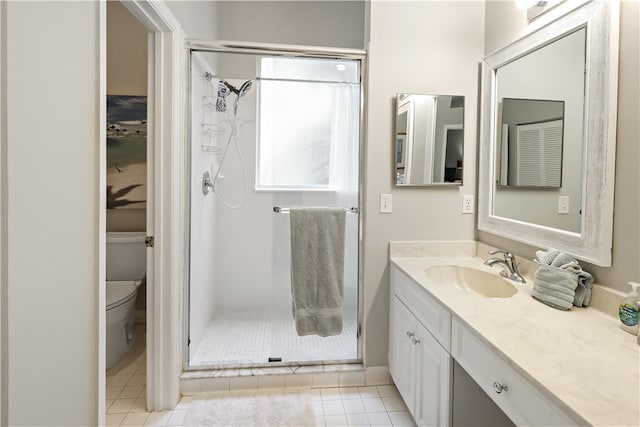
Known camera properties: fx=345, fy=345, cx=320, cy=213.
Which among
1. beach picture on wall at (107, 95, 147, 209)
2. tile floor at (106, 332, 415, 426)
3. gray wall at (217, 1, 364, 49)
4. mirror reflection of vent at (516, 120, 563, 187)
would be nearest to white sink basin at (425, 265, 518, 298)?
mirror reflection of vent at (516, 120, 563, 187)

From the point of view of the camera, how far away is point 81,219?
102 cm

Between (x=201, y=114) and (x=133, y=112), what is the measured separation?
1.15 metres

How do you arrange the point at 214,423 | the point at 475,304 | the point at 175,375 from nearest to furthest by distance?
the point at 475,304 → the point at 214,423 → the point at 175,375

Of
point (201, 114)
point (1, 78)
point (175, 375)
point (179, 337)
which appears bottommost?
point (175, 375)

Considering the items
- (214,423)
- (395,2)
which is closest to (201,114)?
(395,2)

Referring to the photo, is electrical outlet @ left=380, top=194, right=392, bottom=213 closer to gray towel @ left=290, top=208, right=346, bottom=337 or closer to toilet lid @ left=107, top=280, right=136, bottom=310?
gray towel @ left=290, top=208, right=346, bottom=337

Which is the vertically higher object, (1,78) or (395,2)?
(395,2)

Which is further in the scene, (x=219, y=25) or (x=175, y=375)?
(x=219, y=25)

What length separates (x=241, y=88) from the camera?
2.09 metres

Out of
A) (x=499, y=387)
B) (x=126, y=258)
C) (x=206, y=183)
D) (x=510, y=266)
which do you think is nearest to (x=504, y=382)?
(x=499, y=387)

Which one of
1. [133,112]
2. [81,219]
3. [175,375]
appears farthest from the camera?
[133,112]

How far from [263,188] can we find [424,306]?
3.83ft

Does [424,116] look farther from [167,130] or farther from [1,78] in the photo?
[1,78]

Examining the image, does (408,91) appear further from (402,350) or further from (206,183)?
(402,350)
